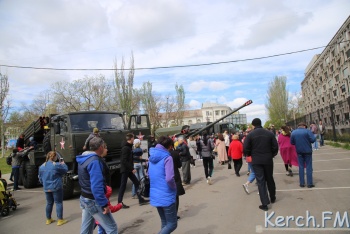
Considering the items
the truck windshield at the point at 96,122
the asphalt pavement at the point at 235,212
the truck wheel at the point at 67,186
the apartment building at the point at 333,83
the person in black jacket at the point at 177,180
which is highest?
the apartment building at the point at 333,83

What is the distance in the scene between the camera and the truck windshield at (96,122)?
8645mm

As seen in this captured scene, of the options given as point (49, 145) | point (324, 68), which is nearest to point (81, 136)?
point (49, 145)

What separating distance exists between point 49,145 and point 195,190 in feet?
18.5

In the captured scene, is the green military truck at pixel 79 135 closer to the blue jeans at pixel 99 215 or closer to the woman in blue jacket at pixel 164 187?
the blue jeans at pixel 99 215

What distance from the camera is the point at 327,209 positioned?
5.27 m

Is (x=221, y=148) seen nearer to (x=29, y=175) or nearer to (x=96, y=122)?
(x=96, y=122)

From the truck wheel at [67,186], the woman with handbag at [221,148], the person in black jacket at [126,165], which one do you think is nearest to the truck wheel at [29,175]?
the truck wheel at [67,186]

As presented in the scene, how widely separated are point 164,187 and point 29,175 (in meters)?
10.3

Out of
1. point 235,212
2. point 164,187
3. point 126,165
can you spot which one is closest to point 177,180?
point 164,187

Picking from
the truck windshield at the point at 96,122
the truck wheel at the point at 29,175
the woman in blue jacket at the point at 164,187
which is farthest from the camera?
the truck wheel at the point at 29,175

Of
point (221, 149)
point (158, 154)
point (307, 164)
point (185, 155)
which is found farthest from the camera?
point (221, 149)

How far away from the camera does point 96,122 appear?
9.02m

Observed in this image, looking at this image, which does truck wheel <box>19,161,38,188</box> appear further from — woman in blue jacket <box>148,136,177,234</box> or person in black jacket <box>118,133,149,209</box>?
woman in blue jacket <box>148,136,177,234</box>

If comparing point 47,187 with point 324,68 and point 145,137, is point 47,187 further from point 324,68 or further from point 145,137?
point 324,68
